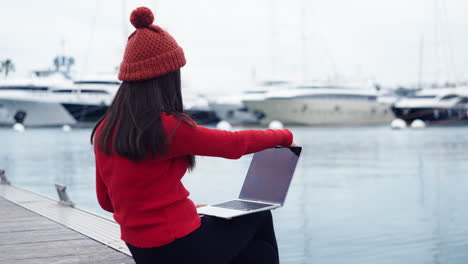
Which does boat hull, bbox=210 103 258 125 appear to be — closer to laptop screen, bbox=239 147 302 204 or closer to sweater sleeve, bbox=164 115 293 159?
laptop screen, bbox=239 147 302 204

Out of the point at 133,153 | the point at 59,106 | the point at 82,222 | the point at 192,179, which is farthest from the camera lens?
the point at 59,106

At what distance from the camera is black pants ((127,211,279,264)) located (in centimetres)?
203

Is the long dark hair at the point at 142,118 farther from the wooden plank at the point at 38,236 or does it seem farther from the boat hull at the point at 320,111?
the boat hull at the point at 320,111

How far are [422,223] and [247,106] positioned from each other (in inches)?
1777

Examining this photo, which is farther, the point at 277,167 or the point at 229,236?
the point at 277,167

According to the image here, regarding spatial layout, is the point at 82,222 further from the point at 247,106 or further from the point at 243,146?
the point at 247,106

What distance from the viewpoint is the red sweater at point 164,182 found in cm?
191

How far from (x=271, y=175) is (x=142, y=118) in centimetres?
68

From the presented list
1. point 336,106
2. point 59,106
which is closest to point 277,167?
point 59,106

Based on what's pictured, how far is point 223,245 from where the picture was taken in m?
2.10

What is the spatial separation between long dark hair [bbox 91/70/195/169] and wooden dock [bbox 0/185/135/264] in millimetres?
1299

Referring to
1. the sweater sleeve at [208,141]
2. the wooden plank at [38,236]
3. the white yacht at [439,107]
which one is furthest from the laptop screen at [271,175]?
the white yacht at [439,107]

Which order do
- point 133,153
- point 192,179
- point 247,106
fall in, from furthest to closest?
point 247,106 < point 192,179 < point 133,153

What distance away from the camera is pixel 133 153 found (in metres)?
1.89
